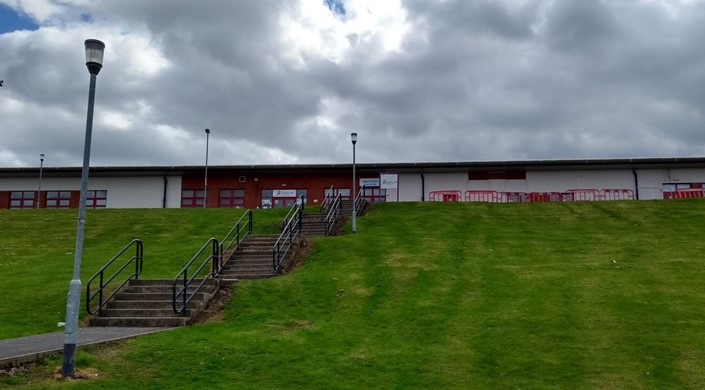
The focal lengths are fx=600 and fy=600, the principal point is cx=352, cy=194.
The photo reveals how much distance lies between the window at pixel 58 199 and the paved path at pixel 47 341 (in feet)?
116

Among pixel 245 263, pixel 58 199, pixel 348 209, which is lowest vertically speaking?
pixel 245 263

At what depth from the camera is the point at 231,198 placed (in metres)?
42.8

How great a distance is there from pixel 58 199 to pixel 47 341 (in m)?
Answer: 37.5

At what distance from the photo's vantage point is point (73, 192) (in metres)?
43.8

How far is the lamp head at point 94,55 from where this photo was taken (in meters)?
8.95

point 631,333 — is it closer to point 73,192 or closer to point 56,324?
point 56,324

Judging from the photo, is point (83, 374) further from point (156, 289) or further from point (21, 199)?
point (21, 199)

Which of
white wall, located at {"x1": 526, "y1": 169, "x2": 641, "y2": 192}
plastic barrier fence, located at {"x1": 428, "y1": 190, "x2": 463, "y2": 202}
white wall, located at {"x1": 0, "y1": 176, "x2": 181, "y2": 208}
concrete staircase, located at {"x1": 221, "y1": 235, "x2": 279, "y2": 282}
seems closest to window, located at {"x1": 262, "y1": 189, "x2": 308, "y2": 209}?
white wall, located at {"x1": 0, "y1": 176, "x2": 181, "y2": 208}

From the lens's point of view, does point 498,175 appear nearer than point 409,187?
Yes

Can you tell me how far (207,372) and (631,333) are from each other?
756 centimetres

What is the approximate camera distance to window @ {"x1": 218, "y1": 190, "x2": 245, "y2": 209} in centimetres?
4262

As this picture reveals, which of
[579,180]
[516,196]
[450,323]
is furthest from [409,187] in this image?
[450,323]

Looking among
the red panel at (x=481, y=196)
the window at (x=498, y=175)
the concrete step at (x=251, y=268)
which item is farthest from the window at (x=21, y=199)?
the concrete step at (x=251, y=268)

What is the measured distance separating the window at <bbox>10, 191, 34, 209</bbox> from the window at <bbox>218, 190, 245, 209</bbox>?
1429cm
